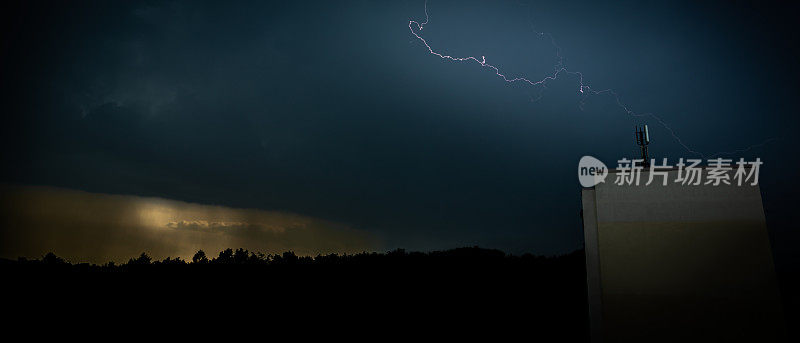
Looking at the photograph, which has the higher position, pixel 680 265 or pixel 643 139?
pixel 643 139

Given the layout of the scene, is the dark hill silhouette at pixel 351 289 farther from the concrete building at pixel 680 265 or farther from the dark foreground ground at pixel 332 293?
the concrete building at pixel 680 265

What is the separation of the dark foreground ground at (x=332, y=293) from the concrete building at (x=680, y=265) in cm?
255

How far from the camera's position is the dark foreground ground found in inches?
571

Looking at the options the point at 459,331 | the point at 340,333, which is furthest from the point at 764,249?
the point at 340,333

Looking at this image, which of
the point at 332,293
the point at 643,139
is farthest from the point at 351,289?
the point at 643,139

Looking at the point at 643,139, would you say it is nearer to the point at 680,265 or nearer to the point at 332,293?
the point at 680,265

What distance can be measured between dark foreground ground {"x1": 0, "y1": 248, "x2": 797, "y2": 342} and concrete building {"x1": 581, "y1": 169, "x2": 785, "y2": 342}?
2.55 metres

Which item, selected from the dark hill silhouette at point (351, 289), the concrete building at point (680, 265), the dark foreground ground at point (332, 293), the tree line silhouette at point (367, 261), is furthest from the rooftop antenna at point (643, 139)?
the tree line silhouette at point (367, 261)

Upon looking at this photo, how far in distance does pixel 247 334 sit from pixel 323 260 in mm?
21314

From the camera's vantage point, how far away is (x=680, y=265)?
20.4ft

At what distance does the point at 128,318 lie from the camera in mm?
14367

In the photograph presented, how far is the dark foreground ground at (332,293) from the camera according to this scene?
14.5 m

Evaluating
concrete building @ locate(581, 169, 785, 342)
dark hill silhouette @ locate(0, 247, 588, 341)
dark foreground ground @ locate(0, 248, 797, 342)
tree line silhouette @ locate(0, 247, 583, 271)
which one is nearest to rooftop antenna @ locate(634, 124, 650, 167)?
concrete building @ locate(581, 169, 785, 342)

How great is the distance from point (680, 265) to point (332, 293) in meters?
18.7
